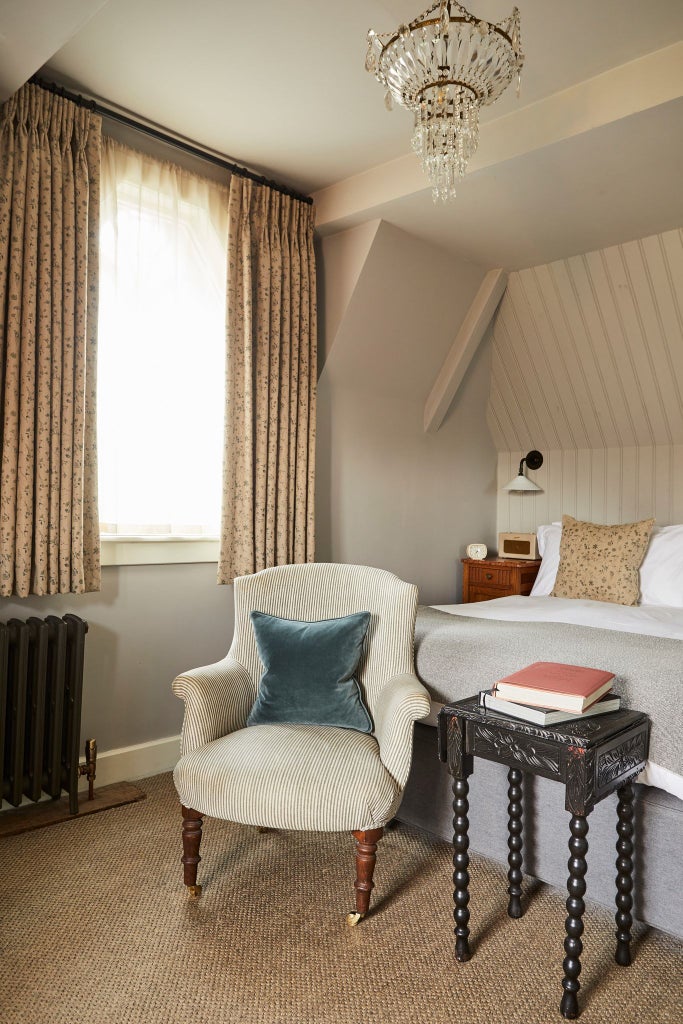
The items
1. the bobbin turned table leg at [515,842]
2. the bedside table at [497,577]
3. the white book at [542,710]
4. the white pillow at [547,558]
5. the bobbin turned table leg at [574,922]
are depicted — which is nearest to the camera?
the bobbin turned table leg at [574,922]

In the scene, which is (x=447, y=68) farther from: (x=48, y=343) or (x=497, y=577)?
(x=497, y=577)

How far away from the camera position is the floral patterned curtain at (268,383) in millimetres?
3111

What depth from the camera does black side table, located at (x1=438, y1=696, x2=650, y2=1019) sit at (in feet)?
5.05

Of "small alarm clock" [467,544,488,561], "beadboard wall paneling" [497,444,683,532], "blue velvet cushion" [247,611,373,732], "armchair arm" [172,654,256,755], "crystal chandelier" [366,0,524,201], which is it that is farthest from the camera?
"small alarm clock" [467,544,488,561]

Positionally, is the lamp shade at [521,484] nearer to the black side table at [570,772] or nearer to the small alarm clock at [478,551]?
the small alarm clock at [478,551]

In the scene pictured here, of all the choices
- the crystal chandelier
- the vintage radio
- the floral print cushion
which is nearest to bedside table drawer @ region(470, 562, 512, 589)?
the vintage radio

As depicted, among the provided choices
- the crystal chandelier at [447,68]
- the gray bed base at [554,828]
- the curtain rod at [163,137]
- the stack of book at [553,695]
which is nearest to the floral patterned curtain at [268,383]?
the curtain rod at [163,137]

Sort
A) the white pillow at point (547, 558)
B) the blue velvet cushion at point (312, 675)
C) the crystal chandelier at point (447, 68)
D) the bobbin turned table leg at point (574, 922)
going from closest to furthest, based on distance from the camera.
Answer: the bobbin turned table leg at point (574, 922) → the crystal chandelier at point (447, 68) → the blue velvet cushion at point (312, 675) → the white pillow at point (547, 558)

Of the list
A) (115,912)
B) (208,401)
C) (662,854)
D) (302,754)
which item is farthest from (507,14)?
(115,912)

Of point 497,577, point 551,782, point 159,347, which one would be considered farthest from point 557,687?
point 497,577

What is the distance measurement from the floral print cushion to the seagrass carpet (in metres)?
1.70

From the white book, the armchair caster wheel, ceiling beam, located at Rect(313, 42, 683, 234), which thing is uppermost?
ceiling beam, located at Rect(313, 42, 683, 234)

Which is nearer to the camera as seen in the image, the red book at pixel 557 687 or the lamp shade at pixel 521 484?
the red book at pixel 557 687

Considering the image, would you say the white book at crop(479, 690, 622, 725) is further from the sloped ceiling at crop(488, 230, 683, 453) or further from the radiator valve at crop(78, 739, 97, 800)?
the sloped ceiling at crop(488, 230, 683, 453)
